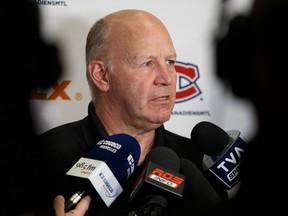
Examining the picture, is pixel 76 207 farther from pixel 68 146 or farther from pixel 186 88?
pixel 186 88

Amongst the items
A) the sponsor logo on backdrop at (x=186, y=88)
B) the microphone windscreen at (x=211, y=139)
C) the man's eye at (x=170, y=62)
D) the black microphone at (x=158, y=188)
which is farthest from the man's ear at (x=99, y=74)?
the black microphone at (x=158, y=188)

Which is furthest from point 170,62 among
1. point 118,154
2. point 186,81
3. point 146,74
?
point 118,154

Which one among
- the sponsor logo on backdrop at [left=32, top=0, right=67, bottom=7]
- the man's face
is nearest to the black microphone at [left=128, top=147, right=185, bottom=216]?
the man's face

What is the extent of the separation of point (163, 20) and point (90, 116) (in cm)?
61

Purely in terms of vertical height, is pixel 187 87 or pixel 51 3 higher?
pixel 51 3

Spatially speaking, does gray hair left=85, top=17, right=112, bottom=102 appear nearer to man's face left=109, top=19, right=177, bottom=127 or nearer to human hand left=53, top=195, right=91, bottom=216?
man's face left=109, top=19, right=177, bottom=127

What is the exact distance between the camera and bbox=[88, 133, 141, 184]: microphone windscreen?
1419 millimetres

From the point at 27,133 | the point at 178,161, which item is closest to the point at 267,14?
the point at 178,161

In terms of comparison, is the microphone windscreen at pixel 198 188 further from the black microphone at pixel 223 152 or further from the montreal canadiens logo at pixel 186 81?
the montreal canadiens logo at pixel 186 81

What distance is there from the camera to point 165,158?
135 centimetres

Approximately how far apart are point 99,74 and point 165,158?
885 mm

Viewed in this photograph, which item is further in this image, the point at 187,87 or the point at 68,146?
the point at 187,87

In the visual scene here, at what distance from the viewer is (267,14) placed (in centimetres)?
62

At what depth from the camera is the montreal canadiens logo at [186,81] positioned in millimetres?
2301
